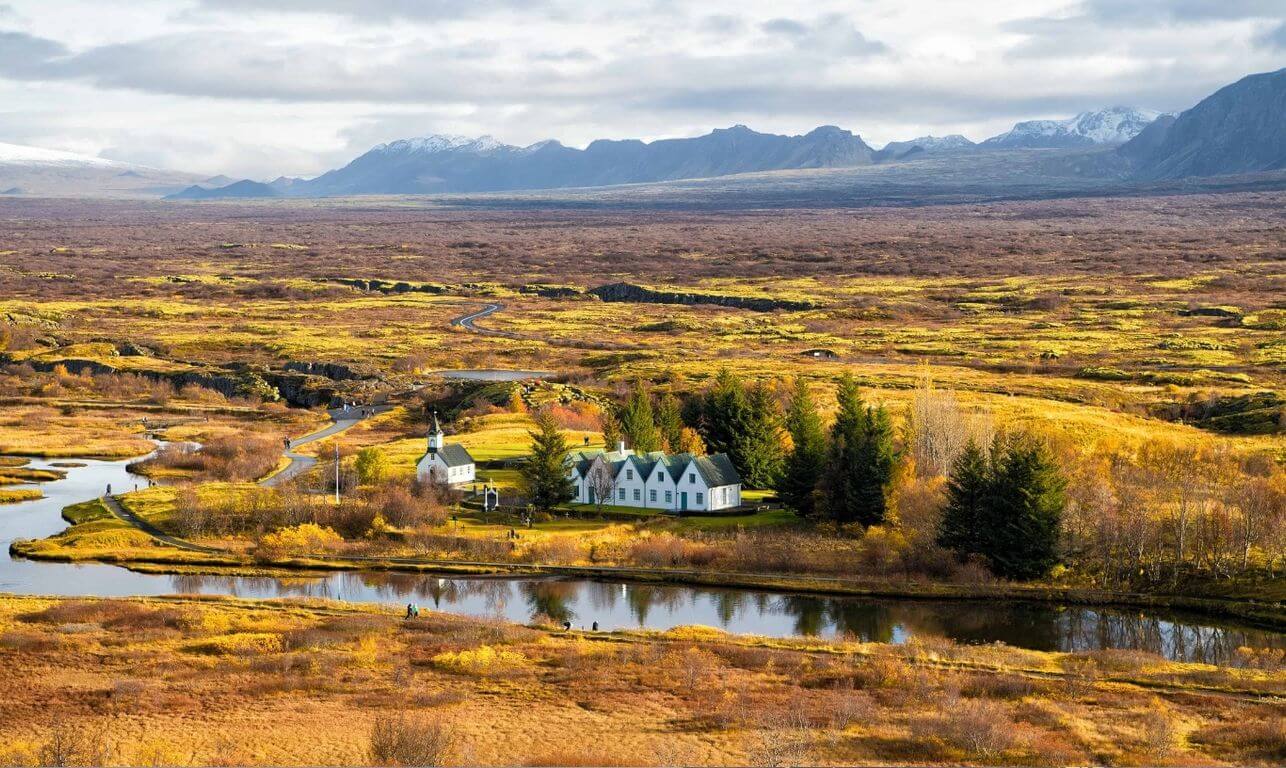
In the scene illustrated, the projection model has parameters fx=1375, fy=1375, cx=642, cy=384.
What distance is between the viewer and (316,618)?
5841 cm

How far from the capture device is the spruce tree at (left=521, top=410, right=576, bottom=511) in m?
77.4

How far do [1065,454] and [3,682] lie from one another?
176 feet

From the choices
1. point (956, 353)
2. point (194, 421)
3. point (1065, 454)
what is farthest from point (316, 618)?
point (956, 353)

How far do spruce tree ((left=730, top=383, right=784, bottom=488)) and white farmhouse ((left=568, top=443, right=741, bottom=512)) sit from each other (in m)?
4.23

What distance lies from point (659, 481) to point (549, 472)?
6.33 metres

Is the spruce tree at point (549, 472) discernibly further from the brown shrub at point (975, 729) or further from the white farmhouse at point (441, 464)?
the brown shrub at point (975, 729)

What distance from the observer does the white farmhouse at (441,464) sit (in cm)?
8162

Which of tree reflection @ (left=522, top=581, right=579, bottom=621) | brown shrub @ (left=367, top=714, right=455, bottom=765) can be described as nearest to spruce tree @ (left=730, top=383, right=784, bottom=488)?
tree reflection @ (left=522, top=581, right=579, bottom=621)

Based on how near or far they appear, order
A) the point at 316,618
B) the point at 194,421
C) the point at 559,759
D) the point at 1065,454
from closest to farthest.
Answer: the point at 559,759 < the point at 316,618 < the point at 1065,454 < the point at 194,421

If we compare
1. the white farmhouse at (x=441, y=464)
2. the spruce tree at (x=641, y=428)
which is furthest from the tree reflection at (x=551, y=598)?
the spruce tree at (x=641, y=428)

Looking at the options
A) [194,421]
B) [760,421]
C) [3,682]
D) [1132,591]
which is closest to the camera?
[3,682]

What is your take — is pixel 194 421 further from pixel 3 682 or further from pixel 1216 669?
pixel 1216 669

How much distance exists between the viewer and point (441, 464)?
81.7 m

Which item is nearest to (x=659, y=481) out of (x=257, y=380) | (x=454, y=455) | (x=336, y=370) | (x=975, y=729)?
(x=454, y=455)
